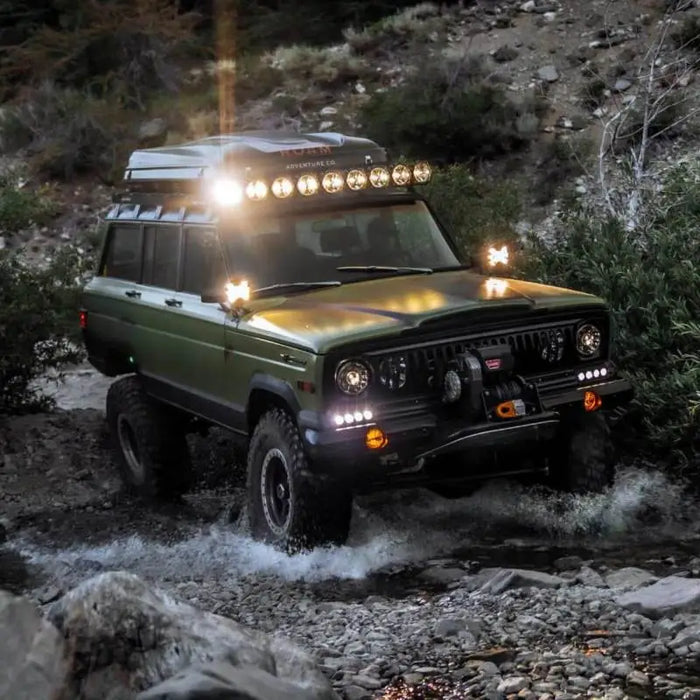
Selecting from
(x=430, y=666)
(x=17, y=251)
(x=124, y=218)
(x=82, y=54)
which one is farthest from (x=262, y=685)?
(x=82, y=54)

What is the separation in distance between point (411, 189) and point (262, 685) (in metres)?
4.74

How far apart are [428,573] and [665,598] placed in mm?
1492

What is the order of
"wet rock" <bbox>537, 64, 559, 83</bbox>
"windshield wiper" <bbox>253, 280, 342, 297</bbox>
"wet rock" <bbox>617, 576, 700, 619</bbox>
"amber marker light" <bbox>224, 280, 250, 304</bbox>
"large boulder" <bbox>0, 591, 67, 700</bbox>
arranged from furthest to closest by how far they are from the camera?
1. "wet rock" <bbox>537, 64, 559, 83</bbox>
2. "windshield wiper" <bbox>253, 280, 342, 297</bbox>
3. "amber marker light" <bbox>224, 280, 250, 304</bbox>
4. "wet rock" <bbox>617, 576, 700, 619</bbox>
5. "large boulder" <bbox>0, 591, 67, 700</bbox>

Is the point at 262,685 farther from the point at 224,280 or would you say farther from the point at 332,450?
the point at 224,280

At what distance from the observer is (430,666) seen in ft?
→ 16.2

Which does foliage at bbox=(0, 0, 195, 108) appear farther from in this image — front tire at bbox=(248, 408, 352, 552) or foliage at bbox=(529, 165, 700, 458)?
front tire at bbox=(248, 408, 352, 552)

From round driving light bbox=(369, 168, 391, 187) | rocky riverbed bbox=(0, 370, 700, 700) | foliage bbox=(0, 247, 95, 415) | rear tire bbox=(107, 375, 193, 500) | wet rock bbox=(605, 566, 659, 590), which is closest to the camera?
rocky riverbed bbox=(0, 370, 700, 700)

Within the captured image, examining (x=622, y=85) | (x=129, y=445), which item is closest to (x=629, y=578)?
(x=129, y=445)

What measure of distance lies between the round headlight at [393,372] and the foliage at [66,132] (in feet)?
58.7

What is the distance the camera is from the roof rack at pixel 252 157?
7.73 m

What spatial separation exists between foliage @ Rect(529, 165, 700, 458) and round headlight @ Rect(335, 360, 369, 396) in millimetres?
2216

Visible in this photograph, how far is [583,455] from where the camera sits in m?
6.94

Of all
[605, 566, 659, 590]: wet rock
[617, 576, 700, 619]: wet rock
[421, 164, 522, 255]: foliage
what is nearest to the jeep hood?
[605, 566, 659, 590]: wet rock

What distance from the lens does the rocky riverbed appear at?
4832mm
